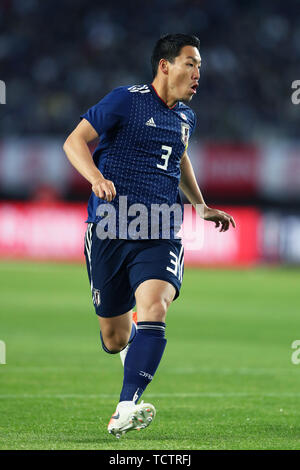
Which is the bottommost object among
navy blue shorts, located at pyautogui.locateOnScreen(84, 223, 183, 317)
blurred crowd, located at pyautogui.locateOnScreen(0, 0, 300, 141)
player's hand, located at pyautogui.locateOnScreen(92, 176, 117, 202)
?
navy blue shorts, located at pyautogui.locateOnScreen(84, 223, 183, 317)

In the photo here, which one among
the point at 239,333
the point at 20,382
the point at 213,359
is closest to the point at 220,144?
the point at 239,333

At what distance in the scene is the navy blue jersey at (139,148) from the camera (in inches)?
203

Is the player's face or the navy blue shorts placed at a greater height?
the player's face

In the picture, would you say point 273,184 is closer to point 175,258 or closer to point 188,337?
point 188,337

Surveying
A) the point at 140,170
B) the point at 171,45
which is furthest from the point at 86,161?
the point at 171,45

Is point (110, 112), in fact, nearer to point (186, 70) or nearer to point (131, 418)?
point (186, 70)

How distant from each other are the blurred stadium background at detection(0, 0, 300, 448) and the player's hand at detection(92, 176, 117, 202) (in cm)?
1104

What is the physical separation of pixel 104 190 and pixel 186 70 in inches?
40.7

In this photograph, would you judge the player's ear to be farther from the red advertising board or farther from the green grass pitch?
the red advertising board

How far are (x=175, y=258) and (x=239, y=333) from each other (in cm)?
675

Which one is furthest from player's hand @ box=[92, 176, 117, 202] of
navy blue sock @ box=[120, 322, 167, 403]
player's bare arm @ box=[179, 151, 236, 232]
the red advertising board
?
the red advertising board

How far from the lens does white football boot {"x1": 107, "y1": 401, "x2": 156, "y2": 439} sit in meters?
4.59

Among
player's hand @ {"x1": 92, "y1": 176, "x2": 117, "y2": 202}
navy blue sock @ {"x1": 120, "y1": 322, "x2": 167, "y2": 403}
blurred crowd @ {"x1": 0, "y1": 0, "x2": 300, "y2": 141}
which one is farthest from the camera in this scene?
blurred crowd @ {"x1": 0, "y1": 0, "x2": 300, "y2": 141}

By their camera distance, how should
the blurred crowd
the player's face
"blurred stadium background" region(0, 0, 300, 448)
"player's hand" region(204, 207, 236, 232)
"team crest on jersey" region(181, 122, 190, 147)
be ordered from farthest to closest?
the blurred crowd < "blurred stadium background" region(0, 0, 300, 448) < "player's hand" region(204, 207, 236, 232) < "team crest on jersey" region(181, 122, 190, 147) < the player's face
